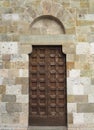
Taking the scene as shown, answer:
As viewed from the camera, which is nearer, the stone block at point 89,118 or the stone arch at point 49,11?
the stone block at point 89,118

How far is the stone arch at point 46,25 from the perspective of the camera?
29.1ft

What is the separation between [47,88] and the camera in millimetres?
8781

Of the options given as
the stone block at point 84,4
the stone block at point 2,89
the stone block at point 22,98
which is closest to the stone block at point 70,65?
the stone block at point 22,98

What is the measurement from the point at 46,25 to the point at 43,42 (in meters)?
0.54

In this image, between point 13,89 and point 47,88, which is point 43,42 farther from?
point 13,89

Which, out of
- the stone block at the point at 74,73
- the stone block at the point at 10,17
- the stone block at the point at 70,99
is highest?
the stone block at the point at 10,17

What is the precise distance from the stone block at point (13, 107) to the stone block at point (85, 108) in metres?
1.58

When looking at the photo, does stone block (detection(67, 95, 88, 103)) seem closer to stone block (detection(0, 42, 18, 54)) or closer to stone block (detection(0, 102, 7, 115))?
stone block (detection(0, 102, 7, 115))

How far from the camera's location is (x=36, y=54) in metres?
8.91

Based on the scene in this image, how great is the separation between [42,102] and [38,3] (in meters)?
2.75

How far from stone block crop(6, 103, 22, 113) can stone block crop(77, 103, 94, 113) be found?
1.58 metres

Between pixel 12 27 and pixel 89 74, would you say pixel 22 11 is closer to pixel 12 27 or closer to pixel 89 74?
pixel 12 27

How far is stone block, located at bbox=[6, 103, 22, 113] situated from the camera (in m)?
8.53

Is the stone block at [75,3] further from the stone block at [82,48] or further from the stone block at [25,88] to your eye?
the stone block at [25,88]
